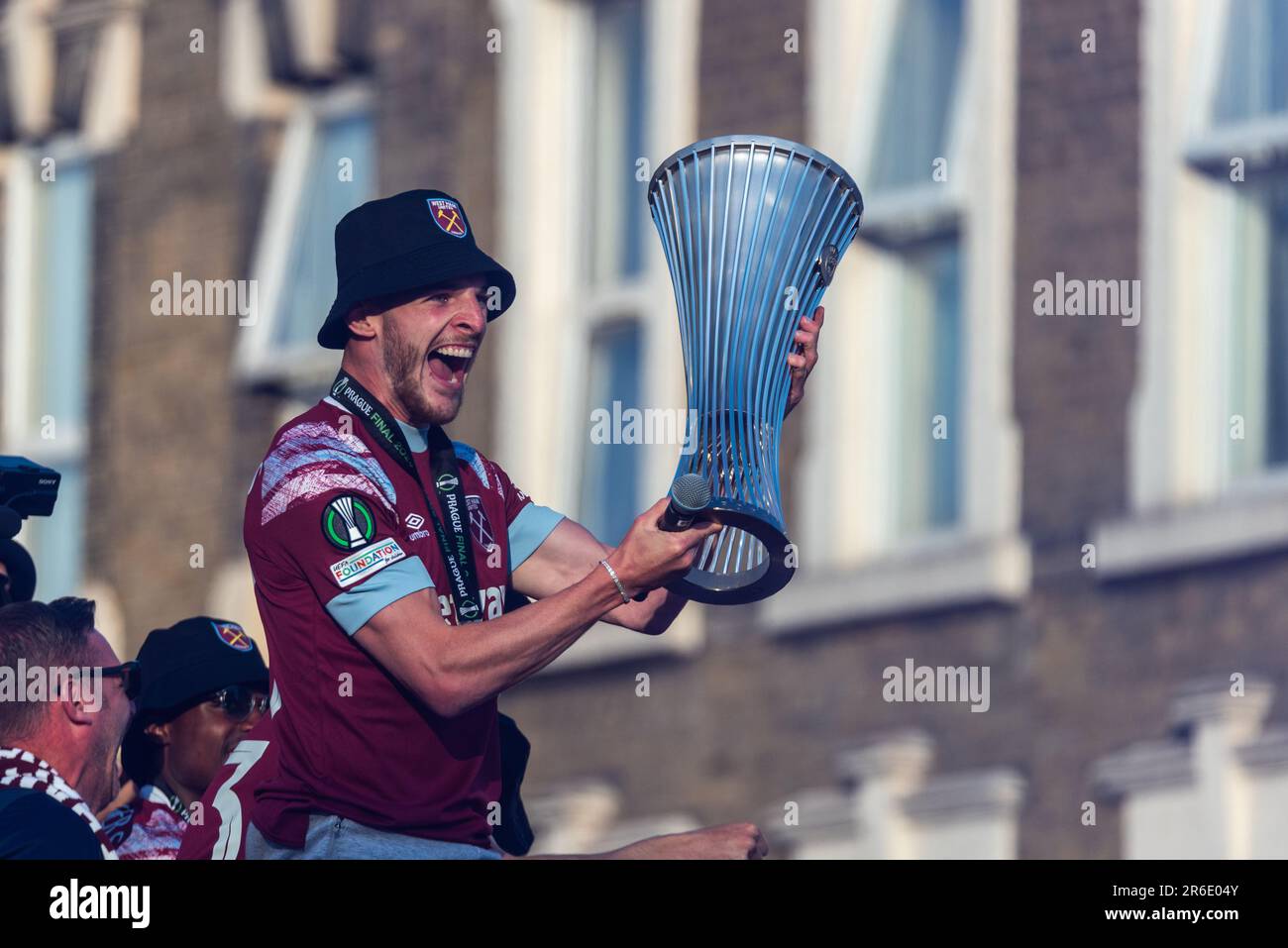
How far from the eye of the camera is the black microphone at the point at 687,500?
654 centimetres

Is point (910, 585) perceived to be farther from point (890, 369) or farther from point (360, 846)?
point (360, 846)

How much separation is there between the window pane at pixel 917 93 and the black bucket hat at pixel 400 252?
6.76 metres

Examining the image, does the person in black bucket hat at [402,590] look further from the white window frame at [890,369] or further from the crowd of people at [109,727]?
the white window frame at [890,369]

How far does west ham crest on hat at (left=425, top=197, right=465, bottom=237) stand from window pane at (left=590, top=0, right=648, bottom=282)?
7841 millimetres

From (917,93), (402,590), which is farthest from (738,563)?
(917,93)

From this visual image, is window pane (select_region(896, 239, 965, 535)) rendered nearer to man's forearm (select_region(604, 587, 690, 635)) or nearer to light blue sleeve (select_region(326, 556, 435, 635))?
man's forearm (select_region(604, 587, 690, 635))

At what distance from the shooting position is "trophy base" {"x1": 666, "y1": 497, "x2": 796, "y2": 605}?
660cm

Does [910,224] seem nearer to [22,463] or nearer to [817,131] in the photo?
[817,131]

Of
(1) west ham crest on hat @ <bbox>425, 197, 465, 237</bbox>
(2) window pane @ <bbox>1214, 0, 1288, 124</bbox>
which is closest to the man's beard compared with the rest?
(1) west ham crest on hat @ <bbox>425, 197, 465, 237</bbox>

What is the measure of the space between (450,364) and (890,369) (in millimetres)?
6954
